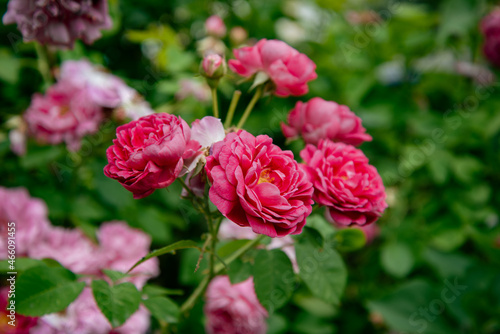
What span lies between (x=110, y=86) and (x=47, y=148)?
0.85 feet

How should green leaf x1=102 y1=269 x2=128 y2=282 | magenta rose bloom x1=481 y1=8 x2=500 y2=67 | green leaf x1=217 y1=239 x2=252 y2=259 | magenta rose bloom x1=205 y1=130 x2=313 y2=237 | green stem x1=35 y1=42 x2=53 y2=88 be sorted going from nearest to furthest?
magenta rose bloom x1=205 y1=130 x2=313 y2=237 < green leaf x1=102 y1=269 x2=128 y2=282 < green leaf x1=217 y1=239 x2=252 y2=259 < green stem x1=35 y1=42 x2=53 y2=88 < magenta rose bloom x1=481 y1=8 x2=500 y2=67

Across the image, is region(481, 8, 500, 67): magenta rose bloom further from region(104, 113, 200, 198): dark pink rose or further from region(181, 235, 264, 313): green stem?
region(104, 113, 200, 198): dark pink rose

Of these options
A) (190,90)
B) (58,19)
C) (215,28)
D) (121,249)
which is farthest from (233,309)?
(215,28)

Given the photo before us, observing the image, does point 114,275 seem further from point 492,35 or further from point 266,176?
point 492,35

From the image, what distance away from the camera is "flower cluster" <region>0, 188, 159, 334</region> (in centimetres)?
81

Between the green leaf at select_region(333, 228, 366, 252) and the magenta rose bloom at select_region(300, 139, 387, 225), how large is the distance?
181 millimetres

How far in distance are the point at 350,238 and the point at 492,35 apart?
128 centimetres

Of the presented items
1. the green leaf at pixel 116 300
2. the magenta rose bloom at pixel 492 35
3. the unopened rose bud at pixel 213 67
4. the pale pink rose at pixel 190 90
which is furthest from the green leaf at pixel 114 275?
the magenta rose bloom at pixel 492 35

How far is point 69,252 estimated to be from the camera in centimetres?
90

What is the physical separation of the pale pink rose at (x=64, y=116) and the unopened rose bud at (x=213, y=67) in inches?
18.6

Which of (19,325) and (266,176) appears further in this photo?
(19,325)

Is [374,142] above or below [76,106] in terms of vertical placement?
below

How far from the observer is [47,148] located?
1.09m

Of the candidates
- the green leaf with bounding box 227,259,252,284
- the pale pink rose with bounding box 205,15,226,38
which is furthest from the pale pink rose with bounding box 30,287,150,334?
the pale pink rose with bounding box 205,15,226,38
